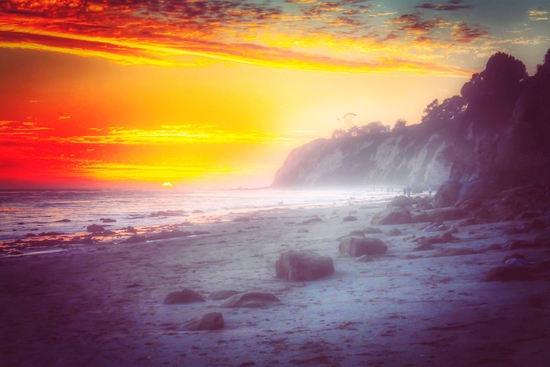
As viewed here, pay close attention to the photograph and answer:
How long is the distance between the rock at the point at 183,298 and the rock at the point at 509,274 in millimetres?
5437

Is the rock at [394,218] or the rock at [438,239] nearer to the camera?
the rock at [438,239]

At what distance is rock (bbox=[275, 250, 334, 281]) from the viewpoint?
32.3 feet

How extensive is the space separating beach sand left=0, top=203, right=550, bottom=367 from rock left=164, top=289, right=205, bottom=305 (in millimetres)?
206

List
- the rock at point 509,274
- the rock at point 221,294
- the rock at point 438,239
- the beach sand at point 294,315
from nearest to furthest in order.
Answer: the beach sand at point 294,315 → the rock at point 509,274 → the rock at point 221,294 → the rock at point 438,239

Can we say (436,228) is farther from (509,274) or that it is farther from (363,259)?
(509,274)

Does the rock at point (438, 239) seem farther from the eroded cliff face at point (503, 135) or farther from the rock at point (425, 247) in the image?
the eroded cliff face at point (503, 135)

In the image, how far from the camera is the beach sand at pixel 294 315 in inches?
207

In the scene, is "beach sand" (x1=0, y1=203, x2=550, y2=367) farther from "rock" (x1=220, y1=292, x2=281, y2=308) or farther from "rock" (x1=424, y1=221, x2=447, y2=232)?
"rock" (x1=424, y1=221, x2=447, y2=232)

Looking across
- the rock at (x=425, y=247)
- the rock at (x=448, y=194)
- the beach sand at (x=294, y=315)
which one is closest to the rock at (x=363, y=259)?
the beach sand at (x=294, y=315)

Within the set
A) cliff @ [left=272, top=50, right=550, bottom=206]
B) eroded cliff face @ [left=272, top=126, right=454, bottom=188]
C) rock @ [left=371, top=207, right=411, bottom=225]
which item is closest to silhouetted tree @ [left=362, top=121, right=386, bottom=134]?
eroded cliff face @ [left=272, top=126, right=454, bottom=188]

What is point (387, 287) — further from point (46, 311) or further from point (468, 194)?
point (468, 194)

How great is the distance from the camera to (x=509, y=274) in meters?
7.84

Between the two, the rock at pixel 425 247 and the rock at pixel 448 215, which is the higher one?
the rock at pixel 425 247

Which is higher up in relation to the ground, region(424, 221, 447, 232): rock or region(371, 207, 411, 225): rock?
region(424, 221, 447, 232): rock
